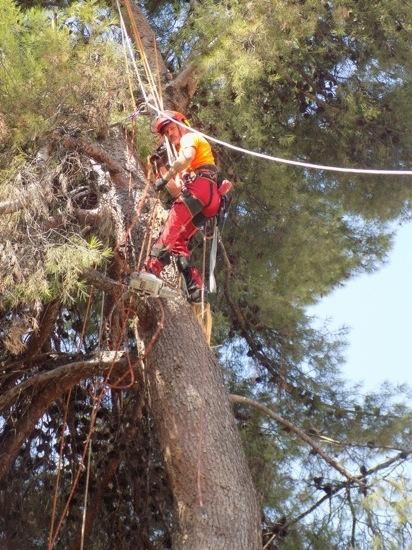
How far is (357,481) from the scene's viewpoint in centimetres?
497

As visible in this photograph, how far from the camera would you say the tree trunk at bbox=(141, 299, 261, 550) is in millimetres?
4285

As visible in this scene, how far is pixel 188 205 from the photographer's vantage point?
5012 millimetres

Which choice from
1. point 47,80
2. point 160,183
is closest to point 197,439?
point 160,183

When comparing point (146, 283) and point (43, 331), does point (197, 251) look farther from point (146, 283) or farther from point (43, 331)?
point (146, 283)

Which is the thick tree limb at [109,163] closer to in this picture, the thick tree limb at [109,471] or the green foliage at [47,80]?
the green foliage at [47,80]

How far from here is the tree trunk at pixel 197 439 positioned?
4285 mm

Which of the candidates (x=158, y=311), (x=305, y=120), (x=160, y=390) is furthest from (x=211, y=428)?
(x=305, y=120)

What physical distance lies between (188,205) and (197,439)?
1.20 m

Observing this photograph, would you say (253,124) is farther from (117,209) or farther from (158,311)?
(158,311)

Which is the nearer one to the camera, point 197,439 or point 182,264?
point 197,439

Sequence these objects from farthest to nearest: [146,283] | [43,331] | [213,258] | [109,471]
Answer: [109,471], [43,331], [213,258], [146,283]

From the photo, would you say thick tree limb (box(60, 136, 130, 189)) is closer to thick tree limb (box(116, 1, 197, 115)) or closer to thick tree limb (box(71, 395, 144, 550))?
thick tree limb (box(116, 1, 197, 115))

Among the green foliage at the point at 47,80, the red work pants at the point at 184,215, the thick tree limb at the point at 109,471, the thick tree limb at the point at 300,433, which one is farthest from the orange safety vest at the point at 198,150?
the thick tree limb at the point at 109,471

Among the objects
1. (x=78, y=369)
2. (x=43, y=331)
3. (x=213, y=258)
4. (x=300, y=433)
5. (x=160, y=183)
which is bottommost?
(x=300, y=433)
